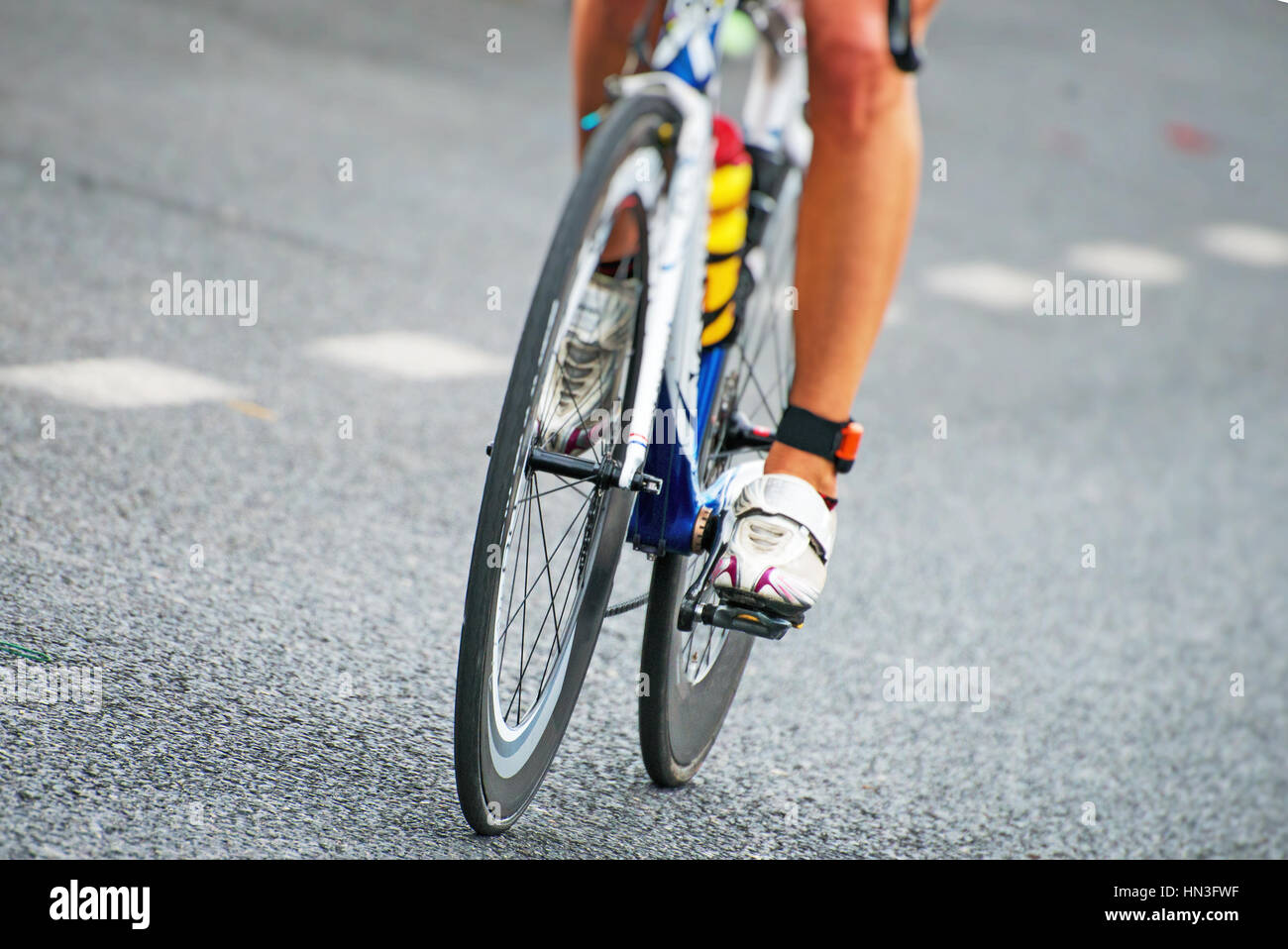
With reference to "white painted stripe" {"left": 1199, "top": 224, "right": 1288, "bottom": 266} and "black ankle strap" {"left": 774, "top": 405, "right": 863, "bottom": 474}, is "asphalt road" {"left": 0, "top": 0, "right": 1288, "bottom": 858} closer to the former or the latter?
"white painted stripe" {"left": 1199, "top": 224, "right": 1288, "bottom": 266}

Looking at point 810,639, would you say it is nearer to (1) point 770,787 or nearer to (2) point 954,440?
(1) point 770,787

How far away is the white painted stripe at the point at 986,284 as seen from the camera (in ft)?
16.3

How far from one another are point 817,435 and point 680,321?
24 centimetres

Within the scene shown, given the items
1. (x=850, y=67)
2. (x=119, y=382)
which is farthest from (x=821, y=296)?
(x=119, y=382)

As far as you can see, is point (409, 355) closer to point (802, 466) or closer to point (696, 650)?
point (696, 650)

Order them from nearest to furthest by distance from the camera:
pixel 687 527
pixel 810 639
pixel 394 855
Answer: pixel 394 855 < pixel 687 527 < pixel 810 639

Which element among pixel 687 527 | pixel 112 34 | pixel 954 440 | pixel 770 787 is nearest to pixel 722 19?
pixel 687 527

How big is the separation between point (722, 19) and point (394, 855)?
104 cm

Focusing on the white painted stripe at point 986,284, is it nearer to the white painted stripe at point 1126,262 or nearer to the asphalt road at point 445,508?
the asphalt road at point 445,508

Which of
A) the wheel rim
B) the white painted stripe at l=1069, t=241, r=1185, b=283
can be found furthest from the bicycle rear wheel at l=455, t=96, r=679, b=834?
the white painted stripe at l=1069, t=241, r=1185, b=283

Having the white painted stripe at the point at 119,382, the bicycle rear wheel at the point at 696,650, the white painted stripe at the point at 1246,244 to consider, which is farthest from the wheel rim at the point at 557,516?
the white painted stripe at the point at 1246,244

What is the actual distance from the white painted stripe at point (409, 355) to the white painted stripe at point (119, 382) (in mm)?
380

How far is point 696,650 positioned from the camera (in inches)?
78.9

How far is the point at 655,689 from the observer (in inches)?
72.2
